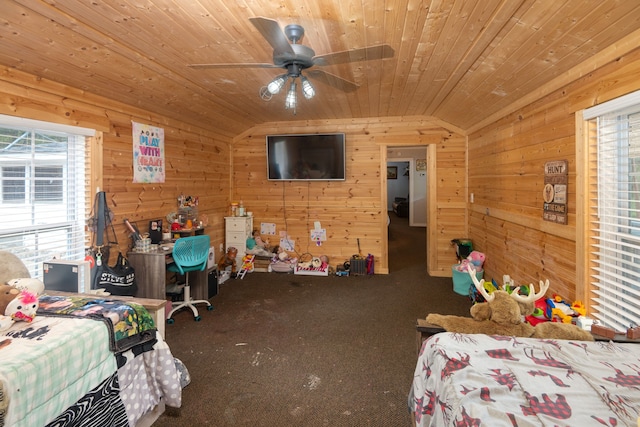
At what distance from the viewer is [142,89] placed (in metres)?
2.93

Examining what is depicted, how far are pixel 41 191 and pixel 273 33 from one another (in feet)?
7.72

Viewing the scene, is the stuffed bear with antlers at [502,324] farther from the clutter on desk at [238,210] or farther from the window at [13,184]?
the clutter on desk at [238,210]

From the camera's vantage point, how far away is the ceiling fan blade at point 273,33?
1513 mm

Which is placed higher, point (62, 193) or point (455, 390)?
point (62, 193)

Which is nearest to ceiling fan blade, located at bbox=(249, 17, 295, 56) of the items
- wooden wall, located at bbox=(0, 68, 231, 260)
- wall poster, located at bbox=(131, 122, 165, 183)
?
wooden wall, located at bbox=(0, 68, 231, 260)

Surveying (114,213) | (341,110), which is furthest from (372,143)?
(114,213)

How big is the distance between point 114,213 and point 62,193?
0.46m

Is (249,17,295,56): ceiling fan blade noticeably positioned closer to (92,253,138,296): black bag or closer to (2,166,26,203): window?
(2,166,26,203): window

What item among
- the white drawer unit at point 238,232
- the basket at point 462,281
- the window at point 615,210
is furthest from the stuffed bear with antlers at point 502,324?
the white drawer unit at point 238,232

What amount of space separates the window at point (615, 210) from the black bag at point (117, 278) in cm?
372

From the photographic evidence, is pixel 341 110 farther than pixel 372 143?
No

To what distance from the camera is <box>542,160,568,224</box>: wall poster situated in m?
2.41

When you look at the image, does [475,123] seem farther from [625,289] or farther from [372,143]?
[625,289]

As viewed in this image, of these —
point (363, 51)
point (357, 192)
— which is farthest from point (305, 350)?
point (357, 192)
